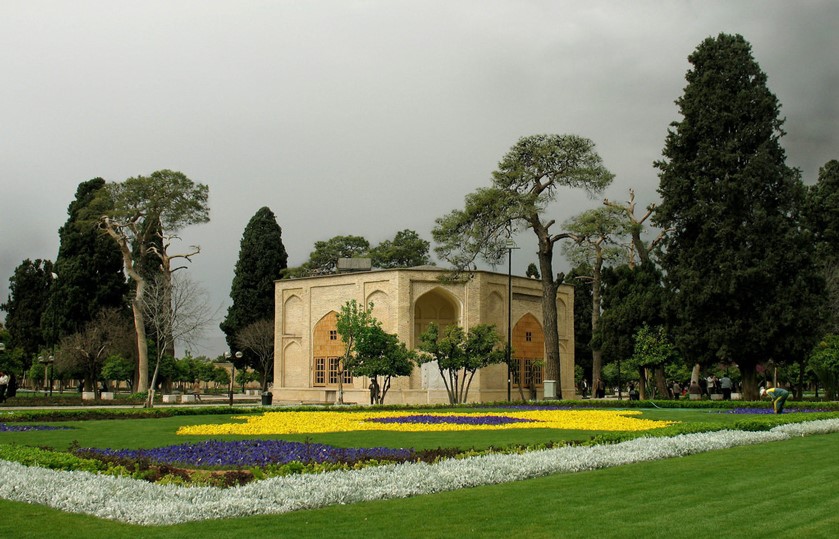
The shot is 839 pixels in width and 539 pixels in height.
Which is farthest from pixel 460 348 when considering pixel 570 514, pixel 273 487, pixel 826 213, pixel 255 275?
pixel 570 514

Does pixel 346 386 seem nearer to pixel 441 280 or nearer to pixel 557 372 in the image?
pixel 441 280

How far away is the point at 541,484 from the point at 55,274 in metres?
48.4

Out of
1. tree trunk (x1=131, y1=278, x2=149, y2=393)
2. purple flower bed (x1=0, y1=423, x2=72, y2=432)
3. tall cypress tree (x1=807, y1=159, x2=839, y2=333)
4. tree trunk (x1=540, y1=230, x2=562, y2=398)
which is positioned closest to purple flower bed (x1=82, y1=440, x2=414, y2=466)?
purple flower bed (x1=0, y1=423, x2=72, y2=432)

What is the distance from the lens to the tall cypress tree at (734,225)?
32.1 metres

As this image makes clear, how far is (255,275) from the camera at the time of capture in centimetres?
5997

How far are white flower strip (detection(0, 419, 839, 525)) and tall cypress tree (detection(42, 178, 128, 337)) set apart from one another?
39933 millimetres

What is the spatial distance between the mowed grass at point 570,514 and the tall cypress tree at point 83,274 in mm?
42891

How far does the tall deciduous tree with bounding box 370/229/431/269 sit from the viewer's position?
68.3m

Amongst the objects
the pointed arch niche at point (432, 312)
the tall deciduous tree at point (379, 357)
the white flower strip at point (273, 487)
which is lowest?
the white flower strip at point (273, 487)

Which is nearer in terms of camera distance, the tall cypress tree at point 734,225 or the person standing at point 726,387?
the tall cypress tree at point 734,225

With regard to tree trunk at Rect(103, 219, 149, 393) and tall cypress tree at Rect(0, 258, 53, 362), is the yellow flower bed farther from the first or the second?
tall cypress tree at Rect(0, 258, 53, 362)

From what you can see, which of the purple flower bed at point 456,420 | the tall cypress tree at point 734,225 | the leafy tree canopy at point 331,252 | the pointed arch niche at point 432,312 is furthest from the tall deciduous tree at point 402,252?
the purple flower bed at point 456,420

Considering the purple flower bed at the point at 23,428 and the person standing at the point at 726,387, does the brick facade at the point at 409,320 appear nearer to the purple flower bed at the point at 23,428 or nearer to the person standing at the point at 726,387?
the person standing at the point at 726,387

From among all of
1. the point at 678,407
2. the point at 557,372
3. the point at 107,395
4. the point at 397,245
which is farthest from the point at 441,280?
the point at 397,245
